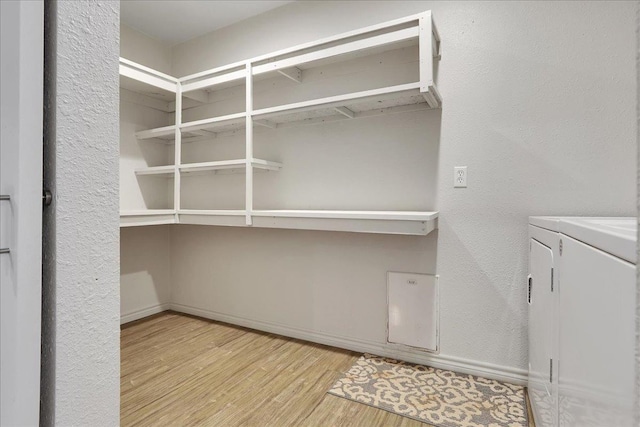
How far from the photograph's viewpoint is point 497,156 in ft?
5.77

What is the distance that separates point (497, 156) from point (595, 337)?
1370mm

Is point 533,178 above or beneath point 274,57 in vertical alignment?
beneath

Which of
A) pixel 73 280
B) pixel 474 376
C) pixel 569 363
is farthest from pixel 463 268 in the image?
pixel 73 280

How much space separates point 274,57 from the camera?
81.7 inches

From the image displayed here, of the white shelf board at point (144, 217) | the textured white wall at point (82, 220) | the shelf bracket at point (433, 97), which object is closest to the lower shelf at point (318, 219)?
the white shelf board at point (144, 217)

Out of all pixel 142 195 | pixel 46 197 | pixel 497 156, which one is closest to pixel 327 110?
pixel 497 156

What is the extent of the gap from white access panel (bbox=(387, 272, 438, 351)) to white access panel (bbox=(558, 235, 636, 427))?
1.04 metres

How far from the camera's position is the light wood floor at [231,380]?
1451 millimetres

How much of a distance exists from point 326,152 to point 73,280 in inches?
70.3

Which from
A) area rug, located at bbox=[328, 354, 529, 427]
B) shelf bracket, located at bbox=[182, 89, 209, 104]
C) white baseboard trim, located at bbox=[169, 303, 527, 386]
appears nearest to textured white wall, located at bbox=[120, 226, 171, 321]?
white baseboard trim, located at bbox=[169, 303, 527, 386]

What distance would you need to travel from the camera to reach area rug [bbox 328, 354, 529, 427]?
1445 mm

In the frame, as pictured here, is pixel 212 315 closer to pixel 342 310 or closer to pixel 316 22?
pixel 342 310

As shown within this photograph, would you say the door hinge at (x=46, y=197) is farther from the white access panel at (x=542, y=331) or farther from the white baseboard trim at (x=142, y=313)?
the white baseboard trim at (x=142, y=313)

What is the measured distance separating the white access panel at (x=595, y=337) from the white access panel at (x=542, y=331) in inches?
6.7
